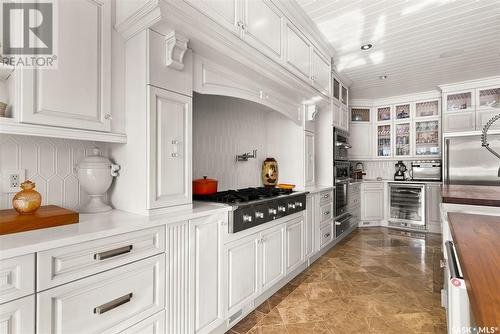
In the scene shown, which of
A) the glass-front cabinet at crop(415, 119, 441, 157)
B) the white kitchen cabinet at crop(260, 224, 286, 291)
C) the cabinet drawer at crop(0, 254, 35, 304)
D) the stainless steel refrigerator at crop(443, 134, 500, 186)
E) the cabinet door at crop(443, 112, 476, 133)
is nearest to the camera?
the cabinet drawer at crop(0, 254, 35, 304)

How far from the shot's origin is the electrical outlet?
50.5 inches

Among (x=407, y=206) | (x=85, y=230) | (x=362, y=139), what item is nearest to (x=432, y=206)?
(x=407, y=206)

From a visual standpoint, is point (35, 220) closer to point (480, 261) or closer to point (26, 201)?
point (26, 201)

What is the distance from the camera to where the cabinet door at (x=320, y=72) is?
120 inches

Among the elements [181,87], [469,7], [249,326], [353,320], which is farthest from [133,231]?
[469,7]

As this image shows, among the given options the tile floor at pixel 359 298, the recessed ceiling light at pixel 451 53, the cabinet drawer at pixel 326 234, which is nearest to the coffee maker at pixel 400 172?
the tile floor at pixel 359 298

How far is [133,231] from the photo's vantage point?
1.25 metres

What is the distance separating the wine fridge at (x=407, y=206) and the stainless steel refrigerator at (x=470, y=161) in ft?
1.71

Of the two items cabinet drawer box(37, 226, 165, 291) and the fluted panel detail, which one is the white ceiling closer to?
the fluted panel detail

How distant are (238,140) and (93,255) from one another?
1987 millimetres

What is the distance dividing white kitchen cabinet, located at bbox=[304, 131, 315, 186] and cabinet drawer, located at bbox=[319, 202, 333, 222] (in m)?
0.40

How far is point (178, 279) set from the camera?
58.8 inches

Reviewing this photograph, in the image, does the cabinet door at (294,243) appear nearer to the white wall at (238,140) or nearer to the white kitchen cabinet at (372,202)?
the white wall at (238,140)

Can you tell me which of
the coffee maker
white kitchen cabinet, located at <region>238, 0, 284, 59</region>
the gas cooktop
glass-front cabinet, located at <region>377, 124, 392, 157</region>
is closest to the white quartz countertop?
the gas cooktop
